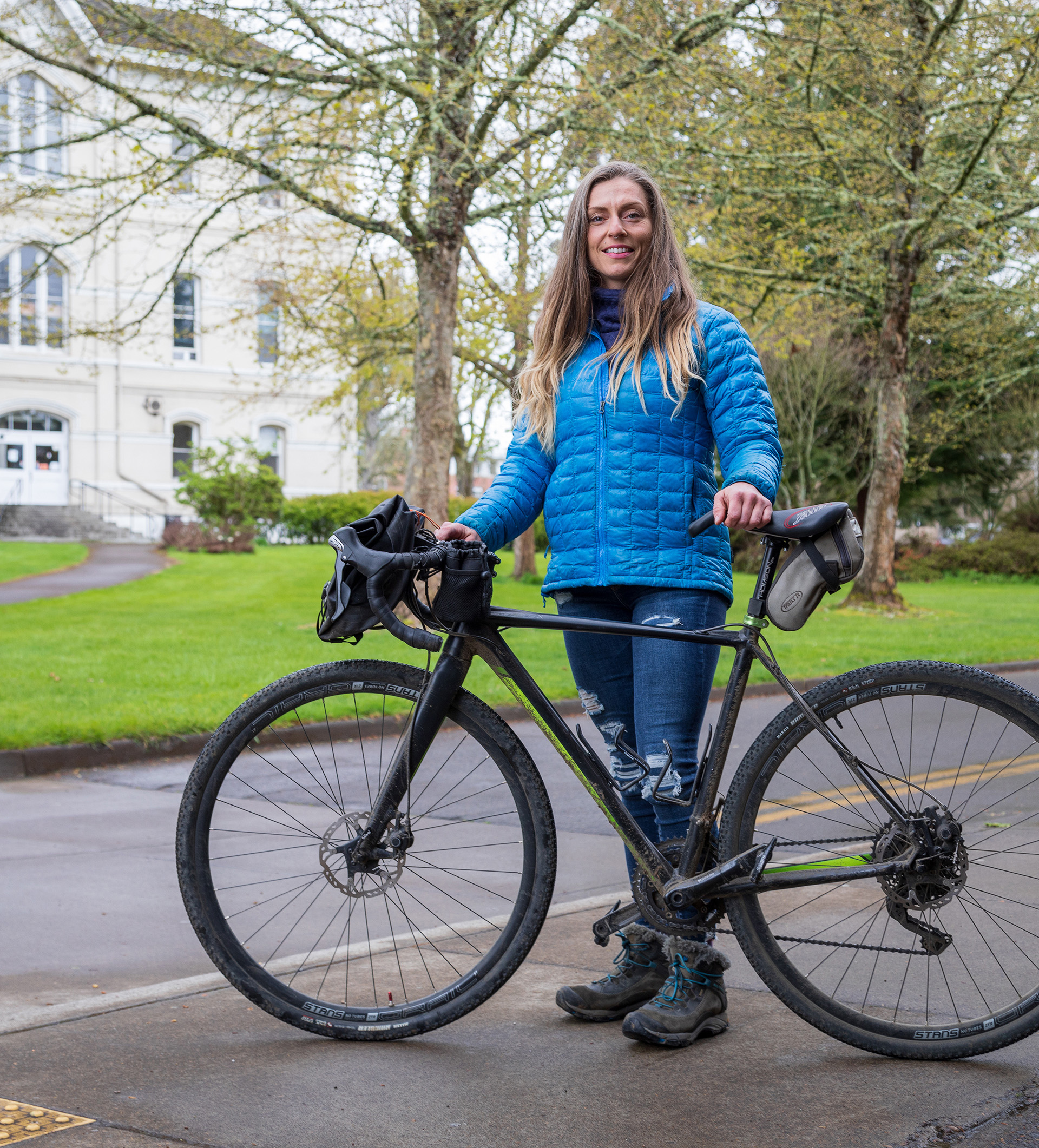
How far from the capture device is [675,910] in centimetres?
322

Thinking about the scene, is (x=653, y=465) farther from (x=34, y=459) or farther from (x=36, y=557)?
(x=34, y=459)

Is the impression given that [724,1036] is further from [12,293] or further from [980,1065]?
[12,293]

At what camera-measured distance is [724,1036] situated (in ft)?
11.0

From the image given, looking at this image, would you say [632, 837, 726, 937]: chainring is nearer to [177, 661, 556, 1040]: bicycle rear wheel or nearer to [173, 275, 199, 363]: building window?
[177, 661, 556, 1040]: bicycle rear wheel

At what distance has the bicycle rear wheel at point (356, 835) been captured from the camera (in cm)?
331

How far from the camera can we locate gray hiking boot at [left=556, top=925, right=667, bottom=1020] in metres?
3.50

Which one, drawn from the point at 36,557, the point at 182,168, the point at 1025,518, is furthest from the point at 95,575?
the point at 1025,518

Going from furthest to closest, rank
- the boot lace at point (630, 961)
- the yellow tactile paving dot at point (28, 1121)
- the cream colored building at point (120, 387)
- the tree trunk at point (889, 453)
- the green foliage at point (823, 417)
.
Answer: the cream colored building at point (120, 387) → the green foliage at point (823, 417) → the tree trunk at point (889, 453) → the boot lace at point (630, 961) → the yellow tactile paving dot at point (28, 1121)

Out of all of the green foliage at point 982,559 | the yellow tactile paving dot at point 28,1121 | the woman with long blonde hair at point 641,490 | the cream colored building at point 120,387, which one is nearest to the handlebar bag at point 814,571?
the woman with long blonde hair at point 641,490

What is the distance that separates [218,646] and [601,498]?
1064 centimetres

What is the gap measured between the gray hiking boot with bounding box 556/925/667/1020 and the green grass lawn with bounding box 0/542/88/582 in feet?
68.5

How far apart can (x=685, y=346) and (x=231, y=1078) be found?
82.7 inches

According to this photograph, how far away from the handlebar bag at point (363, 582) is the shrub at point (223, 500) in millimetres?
27580

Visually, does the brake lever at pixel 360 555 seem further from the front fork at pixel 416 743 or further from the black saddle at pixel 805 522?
the black saddle at pixel 805 522
